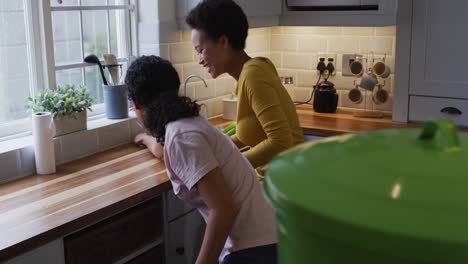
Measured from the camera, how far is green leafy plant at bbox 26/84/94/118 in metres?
2.42

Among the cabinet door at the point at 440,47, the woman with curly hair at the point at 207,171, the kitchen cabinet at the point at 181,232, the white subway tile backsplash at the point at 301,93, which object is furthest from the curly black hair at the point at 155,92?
the white subway tile backsplash at the point at 301,93

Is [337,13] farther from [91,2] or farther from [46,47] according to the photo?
[46,47]

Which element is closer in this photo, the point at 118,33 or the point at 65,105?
the point at 65,105

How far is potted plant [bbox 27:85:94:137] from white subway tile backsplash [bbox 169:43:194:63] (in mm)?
572

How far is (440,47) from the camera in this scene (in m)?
2.95

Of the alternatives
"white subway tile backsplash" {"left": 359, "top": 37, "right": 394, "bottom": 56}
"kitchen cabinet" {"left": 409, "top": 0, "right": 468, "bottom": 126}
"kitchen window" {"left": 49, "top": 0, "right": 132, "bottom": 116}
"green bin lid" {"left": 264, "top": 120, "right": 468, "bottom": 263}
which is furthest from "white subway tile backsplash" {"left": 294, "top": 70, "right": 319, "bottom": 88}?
"green bin lid" {"left": 264, "top": 120, "right": 468, "bottom": 263}

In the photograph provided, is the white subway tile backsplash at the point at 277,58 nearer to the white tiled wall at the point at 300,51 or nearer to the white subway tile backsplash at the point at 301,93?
the white tiled wall at the point at 300,51

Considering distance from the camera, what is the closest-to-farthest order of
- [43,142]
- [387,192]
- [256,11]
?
[387,192]
[43,142]
[256,11]

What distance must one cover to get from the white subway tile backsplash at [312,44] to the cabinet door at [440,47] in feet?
2.26

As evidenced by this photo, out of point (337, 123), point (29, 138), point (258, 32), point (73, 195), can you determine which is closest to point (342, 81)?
point (337, 123)

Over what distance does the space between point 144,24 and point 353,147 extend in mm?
2485

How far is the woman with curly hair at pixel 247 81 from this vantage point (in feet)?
6.49

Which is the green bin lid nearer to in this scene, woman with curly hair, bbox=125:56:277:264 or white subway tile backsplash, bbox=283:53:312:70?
woman with curly hair, bbox=125:56:277:264

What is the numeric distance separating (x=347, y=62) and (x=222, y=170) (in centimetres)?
200
